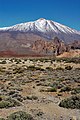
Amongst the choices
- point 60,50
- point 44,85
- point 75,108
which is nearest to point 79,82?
point 44,85

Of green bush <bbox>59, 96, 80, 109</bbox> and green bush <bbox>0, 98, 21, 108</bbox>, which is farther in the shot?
green bush <bbox>59, 96, 80, 109</bbox>

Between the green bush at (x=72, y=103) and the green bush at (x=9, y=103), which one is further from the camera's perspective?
the green bush at (x=72, y=103)

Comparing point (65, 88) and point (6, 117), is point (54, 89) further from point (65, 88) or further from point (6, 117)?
point (6, 117)

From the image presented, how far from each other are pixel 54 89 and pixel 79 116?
8.19 m

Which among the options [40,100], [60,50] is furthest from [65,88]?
[60,50]

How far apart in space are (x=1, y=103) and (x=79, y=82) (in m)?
13.6

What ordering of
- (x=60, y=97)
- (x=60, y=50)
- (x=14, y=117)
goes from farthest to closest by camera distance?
(x=60, y=50) < (x=60, y=97) < (x=14, y=117)

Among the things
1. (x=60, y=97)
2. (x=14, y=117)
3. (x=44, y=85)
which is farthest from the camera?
(x=44, y=85)

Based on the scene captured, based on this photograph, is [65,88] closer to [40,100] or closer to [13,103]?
[40,100]

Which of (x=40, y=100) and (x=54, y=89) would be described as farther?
(x=54, y=89)

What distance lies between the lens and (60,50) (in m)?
187

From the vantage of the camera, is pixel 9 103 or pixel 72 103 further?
pixel 72 103

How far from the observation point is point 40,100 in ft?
57.9

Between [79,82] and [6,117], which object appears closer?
[6,117]
